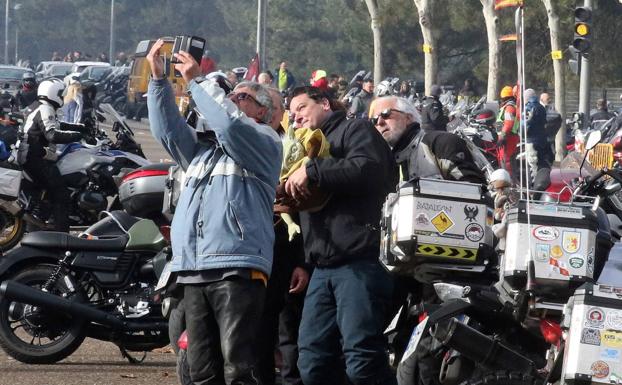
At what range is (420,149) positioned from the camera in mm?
7422

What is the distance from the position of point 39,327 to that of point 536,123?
15.4 metres

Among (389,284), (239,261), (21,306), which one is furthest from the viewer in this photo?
(21,306)

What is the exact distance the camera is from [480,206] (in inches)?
249

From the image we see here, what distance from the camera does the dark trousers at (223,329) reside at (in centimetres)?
617

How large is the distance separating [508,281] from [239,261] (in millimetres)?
1110

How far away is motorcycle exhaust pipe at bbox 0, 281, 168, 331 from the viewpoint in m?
8.63

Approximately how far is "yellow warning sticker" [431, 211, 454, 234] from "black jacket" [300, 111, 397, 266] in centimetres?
68

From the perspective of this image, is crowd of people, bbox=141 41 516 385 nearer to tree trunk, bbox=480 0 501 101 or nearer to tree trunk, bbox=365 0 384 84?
tree trunk, bbox=480 0 501 101

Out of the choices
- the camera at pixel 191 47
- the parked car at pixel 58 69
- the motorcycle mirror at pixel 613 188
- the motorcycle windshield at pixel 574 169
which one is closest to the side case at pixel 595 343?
the camera at pixel 191 47

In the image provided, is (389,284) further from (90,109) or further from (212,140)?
(90,109)

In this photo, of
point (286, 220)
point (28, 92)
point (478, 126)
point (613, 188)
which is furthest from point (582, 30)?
point (286, 220)

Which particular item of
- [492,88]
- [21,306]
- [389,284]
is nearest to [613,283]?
[389,284]

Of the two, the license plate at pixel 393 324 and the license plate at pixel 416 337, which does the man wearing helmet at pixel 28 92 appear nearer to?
the license plate at pixel 393 324

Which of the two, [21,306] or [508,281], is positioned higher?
[508,281]
